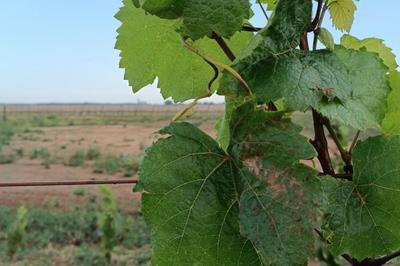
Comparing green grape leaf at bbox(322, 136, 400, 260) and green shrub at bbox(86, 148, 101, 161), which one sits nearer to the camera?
green grape leaf at bbox(322, 136, 400, 260)

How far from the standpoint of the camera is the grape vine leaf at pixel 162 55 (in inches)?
32.5

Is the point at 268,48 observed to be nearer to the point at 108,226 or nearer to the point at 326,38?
the point at 326,38

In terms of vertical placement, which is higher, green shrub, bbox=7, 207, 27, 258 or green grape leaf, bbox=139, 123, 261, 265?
green grape leaf, bbox=139, 123, 261, 265

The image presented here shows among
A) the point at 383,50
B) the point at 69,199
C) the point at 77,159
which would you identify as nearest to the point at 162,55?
the point at 383,50

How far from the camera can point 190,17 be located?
58cm

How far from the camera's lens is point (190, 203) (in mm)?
618

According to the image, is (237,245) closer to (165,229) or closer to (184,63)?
(165,229)

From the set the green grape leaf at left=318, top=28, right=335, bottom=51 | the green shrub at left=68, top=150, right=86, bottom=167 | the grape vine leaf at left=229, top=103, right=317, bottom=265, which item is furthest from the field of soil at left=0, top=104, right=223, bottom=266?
the green grape leaf at left=318, top=28, right=335, bottom=51

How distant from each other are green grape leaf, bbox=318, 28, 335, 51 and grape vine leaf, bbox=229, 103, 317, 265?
0.13 m

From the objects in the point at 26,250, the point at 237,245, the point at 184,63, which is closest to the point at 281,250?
the point at 237,245

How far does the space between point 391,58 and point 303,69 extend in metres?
0.42

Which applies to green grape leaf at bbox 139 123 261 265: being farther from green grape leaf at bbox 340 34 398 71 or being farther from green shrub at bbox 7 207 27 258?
green shrub at bbox 7 207 27 258

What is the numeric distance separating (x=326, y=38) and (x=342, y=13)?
0.21m

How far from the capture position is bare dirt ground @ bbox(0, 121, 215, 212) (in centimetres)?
1588
